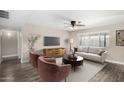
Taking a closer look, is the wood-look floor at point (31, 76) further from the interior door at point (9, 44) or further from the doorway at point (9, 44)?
the interior door at point (9, 44)

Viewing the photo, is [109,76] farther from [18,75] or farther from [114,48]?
[18,75]

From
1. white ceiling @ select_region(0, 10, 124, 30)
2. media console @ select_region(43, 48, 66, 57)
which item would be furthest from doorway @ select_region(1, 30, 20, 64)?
white ceiling @ select_region(0, 10, 124, 30)

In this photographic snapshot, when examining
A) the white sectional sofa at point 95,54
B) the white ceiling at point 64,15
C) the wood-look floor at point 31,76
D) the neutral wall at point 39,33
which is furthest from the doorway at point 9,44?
the white sectional sofa at point 95,54

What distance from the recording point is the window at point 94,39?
17.9ft

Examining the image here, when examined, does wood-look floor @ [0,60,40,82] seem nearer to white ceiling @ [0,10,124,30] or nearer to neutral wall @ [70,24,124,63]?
white ceiling @ [0,10,124,30]

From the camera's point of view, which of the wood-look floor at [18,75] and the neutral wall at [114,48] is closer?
the wood-look floor at [18,75]

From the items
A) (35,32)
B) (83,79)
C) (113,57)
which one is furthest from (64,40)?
(83,79)

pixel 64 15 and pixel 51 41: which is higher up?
pixel 64 15

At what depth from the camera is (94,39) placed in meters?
6.06

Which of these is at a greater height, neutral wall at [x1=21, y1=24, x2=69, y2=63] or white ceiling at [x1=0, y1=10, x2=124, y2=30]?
white ceiling at [x1=0, y1=10, x2=124, y2=30]

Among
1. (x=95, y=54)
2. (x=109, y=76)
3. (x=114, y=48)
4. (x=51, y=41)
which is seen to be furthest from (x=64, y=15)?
(x=114, y=48)

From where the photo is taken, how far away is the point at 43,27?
5582 millimetres

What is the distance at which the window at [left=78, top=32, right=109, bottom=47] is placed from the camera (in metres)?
5.46
